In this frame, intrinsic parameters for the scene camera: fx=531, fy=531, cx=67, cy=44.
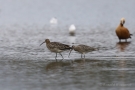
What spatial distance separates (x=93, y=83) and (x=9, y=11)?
41.0 metres

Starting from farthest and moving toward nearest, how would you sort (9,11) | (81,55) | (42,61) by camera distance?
(9,11), (81,55), (42,61)

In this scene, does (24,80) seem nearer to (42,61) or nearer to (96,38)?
(42,61)

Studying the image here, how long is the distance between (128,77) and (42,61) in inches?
153

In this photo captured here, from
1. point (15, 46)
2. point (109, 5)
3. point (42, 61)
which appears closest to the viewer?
point (42, 61)

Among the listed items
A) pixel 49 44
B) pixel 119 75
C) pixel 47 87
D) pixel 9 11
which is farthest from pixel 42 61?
pixel 9 11

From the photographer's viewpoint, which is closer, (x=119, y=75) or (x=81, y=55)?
(x=119, y=75)

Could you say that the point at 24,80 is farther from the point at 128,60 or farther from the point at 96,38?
the point at 96,38

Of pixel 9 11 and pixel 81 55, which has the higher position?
pixel 9 11

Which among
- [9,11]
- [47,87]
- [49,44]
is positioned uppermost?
[9,11]

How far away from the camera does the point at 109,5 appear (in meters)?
56.7

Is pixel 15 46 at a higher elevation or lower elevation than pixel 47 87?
higher

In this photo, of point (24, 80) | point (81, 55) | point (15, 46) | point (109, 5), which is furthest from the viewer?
point (109, 5)

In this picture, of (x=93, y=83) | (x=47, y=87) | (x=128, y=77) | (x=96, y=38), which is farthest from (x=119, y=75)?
(x=96, y=38)

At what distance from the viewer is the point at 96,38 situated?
24.6 metres
